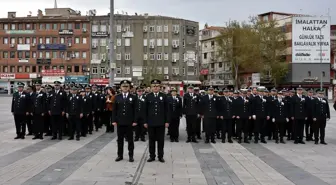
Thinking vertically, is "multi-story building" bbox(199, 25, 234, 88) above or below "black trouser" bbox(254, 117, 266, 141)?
above

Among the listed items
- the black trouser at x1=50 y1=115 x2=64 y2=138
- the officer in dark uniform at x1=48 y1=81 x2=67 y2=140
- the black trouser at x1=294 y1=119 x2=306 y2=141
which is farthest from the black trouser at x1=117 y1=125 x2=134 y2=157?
the black trouser at x1=294 y1=119 x2=306 y2=141

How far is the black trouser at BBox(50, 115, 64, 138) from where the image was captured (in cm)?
1641

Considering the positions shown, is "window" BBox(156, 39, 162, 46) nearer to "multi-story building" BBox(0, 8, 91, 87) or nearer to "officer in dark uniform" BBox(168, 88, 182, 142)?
"multi-story building" BBox(0, 8, 91, 87)

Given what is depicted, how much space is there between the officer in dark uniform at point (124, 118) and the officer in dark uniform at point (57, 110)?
5247 millimetres

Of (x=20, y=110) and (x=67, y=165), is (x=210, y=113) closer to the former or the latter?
(x=67, y=165)

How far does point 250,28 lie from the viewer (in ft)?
235

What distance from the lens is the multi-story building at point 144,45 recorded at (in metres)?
81.2

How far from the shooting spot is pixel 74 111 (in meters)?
16.3

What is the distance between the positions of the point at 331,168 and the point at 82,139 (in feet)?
30.2

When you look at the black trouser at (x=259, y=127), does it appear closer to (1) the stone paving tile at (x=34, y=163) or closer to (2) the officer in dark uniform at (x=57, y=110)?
(1) the stone paving tile at (x=34, y=163)

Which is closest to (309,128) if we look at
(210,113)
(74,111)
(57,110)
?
(210,113)

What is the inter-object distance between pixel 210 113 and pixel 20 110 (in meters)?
7.01

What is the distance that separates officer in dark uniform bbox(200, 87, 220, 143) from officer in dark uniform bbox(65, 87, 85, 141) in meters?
4.50

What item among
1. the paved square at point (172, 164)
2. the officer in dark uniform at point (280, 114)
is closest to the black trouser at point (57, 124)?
the paved square at point (172, 164)
